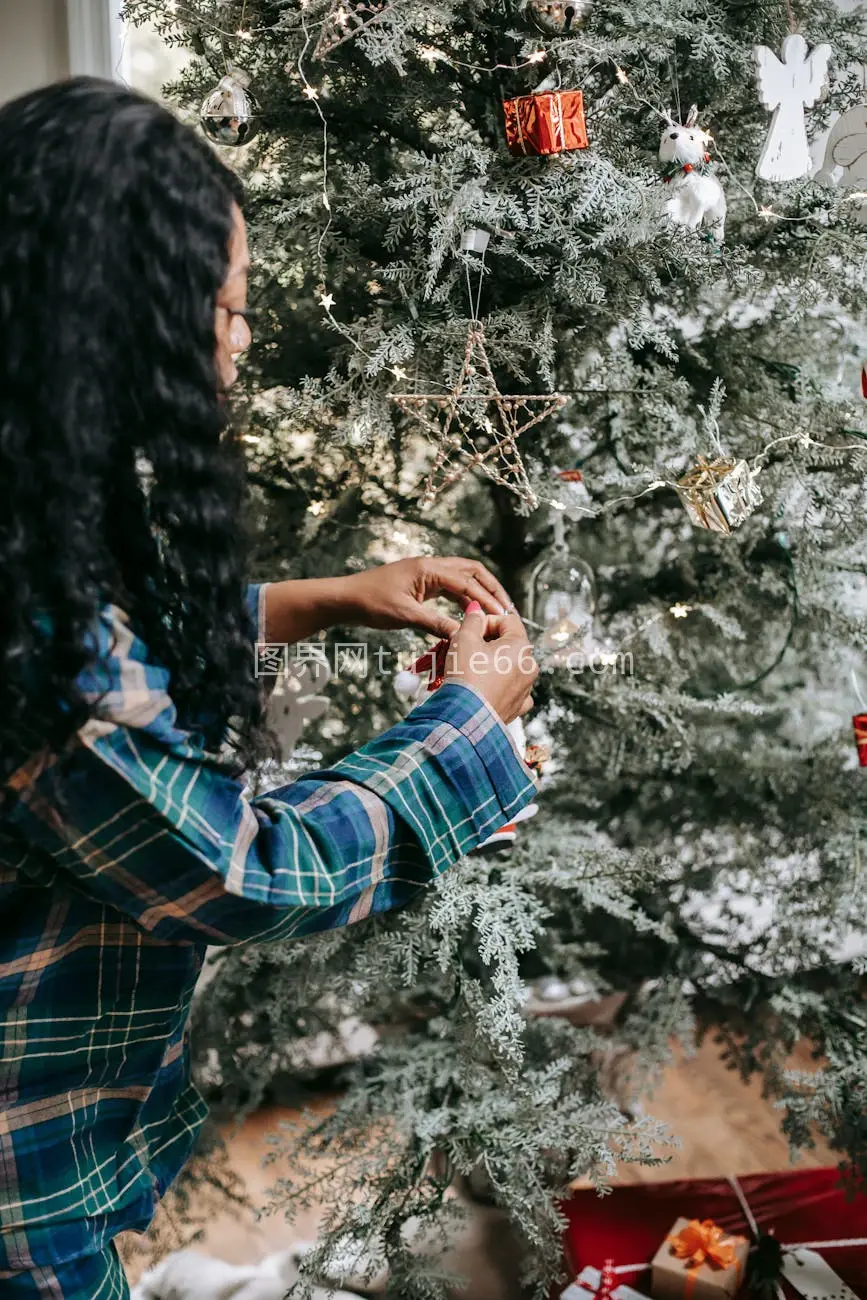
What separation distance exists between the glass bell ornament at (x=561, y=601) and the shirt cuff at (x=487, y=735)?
47 centimetres

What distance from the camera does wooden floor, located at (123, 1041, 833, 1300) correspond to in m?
1.42

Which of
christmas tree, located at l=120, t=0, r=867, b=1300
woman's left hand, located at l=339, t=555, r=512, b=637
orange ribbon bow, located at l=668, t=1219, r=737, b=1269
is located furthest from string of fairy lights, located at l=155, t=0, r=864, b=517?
orange ribbon bow, located at l=668, t=1219, r=737, b=1269

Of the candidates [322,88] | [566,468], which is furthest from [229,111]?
[566,468]

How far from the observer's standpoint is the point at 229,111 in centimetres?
98

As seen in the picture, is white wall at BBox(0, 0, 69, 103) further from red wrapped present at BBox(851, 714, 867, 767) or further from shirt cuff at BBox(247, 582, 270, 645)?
red wrapped present at BBox(851, 714, 867, 767)

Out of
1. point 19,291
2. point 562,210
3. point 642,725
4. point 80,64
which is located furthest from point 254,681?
Result: point 80,64

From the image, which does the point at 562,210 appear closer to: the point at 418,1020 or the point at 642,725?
the point at 642,725

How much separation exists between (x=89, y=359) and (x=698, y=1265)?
1224 millimetres

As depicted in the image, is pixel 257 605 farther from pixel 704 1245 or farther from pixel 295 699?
pixel 704 1245

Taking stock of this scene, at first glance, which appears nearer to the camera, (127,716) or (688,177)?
(127,716)

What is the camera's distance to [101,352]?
58cm

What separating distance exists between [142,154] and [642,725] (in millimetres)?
903

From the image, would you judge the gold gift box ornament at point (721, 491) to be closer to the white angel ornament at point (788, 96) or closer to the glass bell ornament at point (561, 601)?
the glass bell ornament at point (561, 601)

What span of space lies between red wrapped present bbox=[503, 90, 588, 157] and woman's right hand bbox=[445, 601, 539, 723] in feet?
1.51
